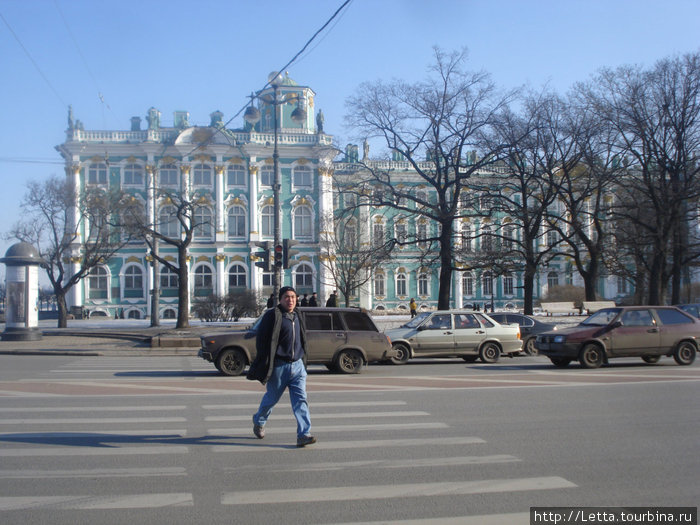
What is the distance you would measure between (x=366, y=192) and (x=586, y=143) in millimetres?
12109

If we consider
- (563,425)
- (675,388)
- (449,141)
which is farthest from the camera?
(449,141)

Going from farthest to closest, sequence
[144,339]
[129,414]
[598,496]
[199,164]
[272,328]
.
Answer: [199,164] < [144,339] < [129,414] < [272,328] < [598,496]

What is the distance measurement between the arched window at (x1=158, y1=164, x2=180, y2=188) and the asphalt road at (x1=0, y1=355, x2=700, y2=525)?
50935 mm

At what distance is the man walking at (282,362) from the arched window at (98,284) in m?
59.8

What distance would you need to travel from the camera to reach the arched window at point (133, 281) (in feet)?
212

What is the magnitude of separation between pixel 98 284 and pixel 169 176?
39.5 ft

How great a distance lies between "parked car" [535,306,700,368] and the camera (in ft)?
59.0

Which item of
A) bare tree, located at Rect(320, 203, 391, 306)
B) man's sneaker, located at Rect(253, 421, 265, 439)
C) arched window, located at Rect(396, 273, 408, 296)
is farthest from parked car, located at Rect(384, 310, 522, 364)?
arched window, located at Rect(396, 273, 408, 296)

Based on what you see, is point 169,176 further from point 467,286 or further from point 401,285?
point 467,286

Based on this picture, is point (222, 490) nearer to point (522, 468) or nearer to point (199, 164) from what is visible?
point (522, 468)

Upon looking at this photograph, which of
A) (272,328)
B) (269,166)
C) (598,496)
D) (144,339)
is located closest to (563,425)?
(598,496)

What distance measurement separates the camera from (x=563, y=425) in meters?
9.88

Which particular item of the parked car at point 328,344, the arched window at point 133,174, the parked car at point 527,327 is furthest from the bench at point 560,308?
the arched window at point 133,174

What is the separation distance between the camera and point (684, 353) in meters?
18.9
